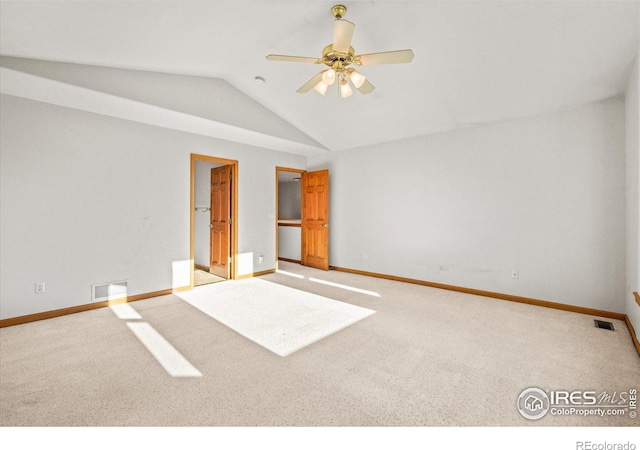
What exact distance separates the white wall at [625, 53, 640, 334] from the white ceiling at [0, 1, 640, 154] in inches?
11.9

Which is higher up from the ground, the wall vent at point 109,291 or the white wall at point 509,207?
the white wall at point 509,207

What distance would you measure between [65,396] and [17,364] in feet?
→ 2.81

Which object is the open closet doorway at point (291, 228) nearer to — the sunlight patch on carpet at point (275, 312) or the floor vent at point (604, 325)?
the sunlight patch on carpet at point (275, 312)

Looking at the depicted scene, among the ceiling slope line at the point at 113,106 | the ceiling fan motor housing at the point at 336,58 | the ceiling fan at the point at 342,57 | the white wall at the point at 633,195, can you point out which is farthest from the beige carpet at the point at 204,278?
the white wall at the point at 633,195

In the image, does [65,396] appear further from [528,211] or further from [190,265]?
[528,211]

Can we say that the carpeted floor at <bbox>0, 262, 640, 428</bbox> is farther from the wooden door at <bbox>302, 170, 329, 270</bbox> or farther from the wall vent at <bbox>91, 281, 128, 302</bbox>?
the wooden door at <bbox>302, 170, 329, 270</bbox>

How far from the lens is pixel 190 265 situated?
4.44m

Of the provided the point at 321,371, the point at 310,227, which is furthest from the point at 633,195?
the point at 310,227

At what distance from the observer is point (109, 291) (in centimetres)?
367

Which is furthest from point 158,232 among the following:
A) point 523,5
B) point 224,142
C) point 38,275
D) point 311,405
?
point 523,5

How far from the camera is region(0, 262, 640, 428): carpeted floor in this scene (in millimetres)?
1648

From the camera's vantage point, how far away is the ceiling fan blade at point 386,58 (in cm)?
226

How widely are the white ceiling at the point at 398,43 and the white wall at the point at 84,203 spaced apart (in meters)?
0.93

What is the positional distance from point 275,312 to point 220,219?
2.69 m
